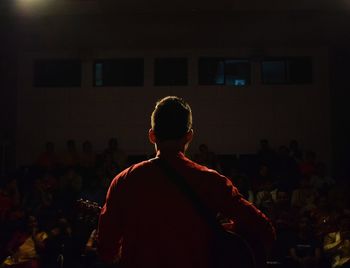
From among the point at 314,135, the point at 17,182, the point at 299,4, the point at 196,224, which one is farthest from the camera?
the point at 314,135

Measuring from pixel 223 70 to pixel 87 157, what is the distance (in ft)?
11.7

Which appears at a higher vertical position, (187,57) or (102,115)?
(187,57)

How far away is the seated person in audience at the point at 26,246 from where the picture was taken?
7183 millimetres

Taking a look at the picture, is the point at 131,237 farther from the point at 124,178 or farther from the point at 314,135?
the point at 314,135

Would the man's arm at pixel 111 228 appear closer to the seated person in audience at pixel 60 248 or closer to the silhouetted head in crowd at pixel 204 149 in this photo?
the seated person in audience at pixel 60 248

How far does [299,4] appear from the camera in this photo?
28.4 feet

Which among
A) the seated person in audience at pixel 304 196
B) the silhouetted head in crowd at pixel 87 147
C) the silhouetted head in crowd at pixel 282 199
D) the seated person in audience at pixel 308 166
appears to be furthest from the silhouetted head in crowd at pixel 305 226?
the silhouetted head in crowd at pixel 87 147

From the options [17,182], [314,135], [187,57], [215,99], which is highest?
[187,57]

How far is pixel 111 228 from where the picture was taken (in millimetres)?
1843

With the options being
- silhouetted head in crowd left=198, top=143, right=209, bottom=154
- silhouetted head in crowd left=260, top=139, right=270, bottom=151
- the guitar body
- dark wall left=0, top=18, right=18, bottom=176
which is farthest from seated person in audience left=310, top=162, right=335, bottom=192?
the guitar body

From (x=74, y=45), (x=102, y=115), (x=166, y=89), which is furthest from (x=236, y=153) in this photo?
(x=74, y=45)

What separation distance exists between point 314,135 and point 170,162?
9694 mm

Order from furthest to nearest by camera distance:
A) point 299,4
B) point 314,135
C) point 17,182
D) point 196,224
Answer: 1. point 314,135
2. point 17,182
3. point 299,4
4. point 196,224

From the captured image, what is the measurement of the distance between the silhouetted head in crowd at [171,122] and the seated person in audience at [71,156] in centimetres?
866
